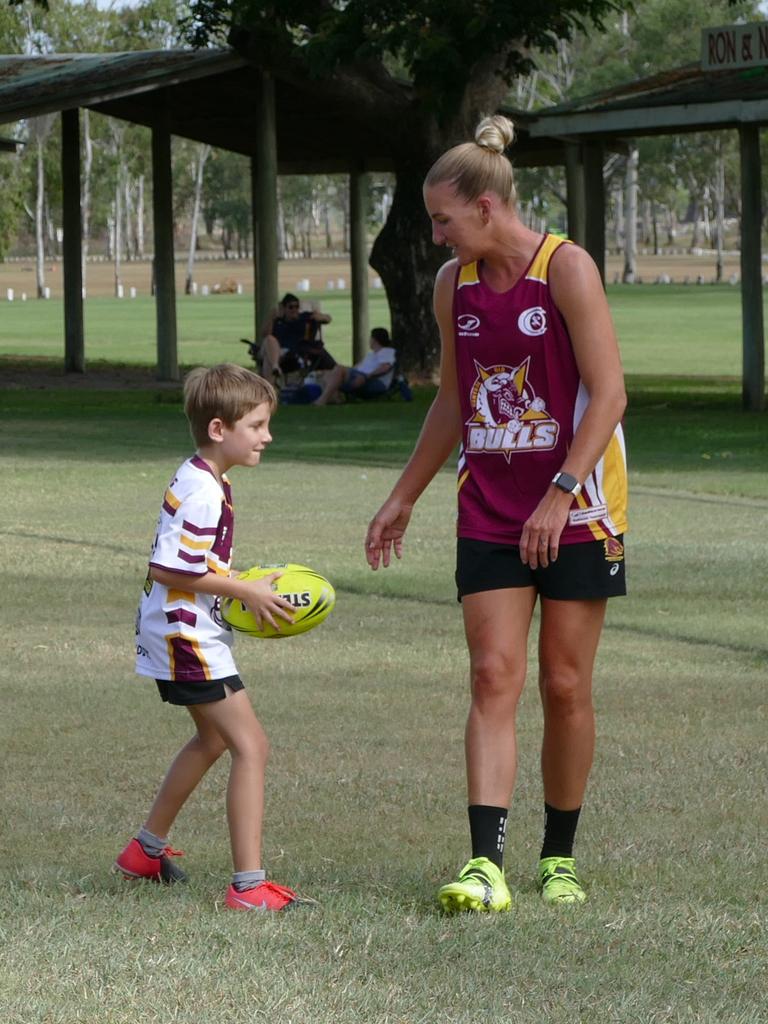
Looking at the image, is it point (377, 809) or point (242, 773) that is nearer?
point (242, 773)

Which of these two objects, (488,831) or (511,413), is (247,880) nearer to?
(488,831)

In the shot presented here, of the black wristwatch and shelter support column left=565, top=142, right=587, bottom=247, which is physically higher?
shelter support column left=565, top=142, right=587, bottom=247

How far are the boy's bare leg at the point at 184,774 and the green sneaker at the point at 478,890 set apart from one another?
676mm

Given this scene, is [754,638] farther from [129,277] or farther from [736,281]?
[129,277]

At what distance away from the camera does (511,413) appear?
4523 mm

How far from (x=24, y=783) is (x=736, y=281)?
94.3 metres

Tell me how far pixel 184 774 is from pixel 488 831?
0.78 m

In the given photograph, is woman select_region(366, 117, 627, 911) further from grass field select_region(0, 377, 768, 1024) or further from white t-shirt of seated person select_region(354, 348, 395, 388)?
white t-shirt of seated person select_region(354, 348, 395, 388)

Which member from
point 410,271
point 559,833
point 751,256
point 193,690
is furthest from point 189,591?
point 410,271

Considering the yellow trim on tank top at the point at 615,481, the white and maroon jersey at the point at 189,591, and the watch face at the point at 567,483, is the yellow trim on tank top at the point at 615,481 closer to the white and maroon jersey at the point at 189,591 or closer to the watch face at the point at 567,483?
the watch face at the point at 567,483

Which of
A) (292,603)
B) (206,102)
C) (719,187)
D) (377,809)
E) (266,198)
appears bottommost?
(377,809)

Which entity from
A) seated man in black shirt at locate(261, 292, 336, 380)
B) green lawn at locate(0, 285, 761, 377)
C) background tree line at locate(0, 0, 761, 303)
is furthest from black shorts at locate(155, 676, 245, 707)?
background tree line at locate(0, 0, 761, 303)

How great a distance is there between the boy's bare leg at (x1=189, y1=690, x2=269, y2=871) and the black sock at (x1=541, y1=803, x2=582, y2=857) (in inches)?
29.4

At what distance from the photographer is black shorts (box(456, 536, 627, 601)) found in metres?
4.50
